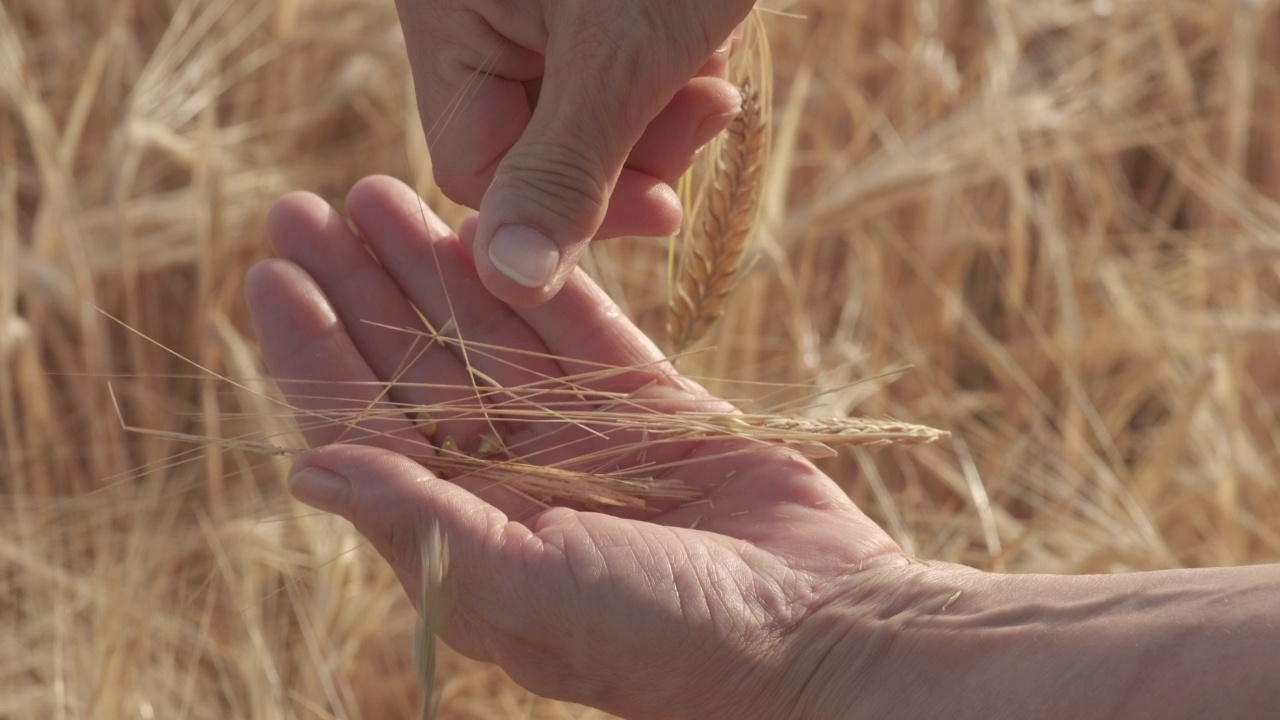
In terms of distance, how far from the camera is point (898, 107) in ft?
8.91

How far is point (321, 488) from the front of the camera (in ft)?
3.95

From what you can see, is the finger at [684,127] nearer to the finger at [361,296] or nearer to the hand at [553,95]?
the hand at [553,95]

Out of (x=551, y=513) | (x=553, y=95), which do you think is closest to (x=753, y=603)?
(x=551, y=513)

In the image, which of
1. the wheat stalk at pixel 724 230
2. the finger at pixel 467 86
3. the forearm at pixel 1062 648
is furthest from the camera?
the wheat stalk at pixel 724 230

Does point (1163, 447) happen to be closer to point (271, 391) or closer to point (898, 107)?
point (898, 107)

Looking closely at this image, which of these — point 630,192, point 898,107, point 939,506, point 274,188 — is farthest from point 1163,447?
point 274,188

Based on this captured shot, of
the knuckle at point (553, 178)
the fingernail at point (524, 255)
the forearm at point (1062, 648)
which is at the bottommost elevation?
the forearm at point (1062, 648)

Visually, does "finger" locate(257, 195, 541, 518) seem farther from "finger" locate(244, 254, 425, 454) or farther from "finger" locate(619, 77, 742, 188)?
"finger" locate(619, 77, 742, 188)

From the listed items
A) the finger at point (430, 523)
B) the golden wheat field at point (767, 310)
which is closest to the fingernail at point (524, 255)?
the finger at point (430, 523)

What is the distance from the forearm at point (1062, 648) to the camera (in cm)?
94

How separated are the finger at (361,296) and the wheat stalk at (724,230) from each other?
A: 0.31 meters

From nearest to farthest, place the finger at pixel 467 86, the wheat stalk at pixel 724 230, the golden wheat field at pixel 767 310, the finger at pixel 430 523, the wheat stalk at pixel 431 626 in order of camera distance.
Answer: the wheat stalk at pixel 431 626 < the finger at pixel 430 523 < the finger at pixel 467 86 < the wheat stalk at pixel 724 230 < the golden wheat field at pixel 767 310

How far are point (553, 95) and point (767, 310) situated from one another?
1.25 m

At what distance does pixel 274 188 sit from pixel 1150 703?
1.96 metres
